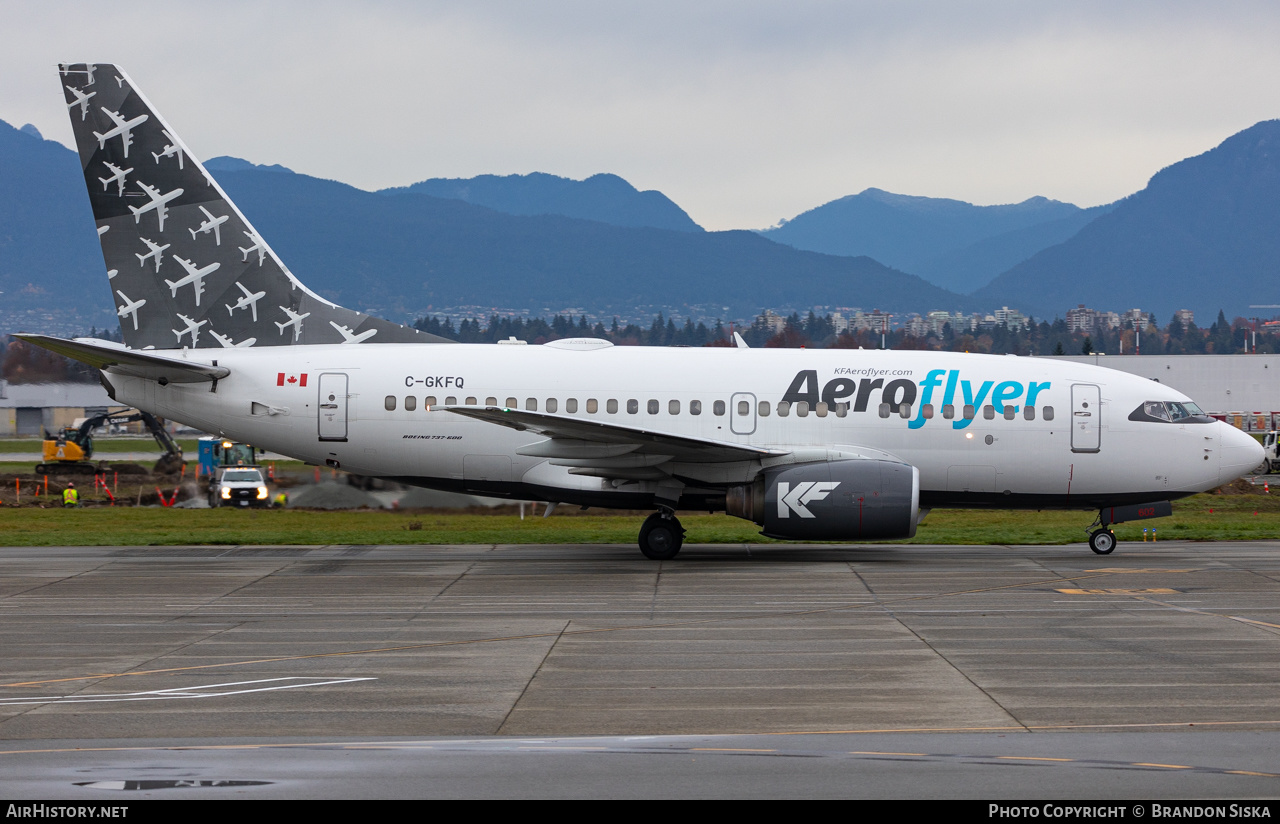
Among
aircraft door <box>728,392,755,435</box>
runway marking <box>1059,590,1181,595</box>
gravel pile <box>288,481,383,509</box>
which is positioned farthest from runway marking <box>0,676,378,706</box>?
gravel pile <box>288,481,383,509</box>

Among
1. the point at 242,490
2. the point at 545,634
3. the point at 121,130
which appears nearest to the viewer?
the point at 545,634

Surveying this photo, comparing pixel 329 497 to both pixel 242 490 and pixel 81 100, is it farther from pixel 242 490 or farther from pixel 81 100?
pixel 81 100

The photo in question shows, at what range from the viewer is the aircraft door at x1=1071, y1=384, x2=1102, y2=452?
75.4 feet

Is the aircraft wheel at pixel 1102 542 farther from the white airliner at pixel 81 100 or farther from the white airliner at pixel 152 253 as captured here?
the white airliner at pixel 81 100

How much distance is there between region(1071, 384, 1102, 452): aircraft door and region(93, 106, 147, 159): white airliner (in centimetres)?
1898

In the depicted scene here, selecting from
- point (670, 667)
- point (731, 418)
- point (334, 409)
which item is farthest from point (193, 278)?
point (670, 667)

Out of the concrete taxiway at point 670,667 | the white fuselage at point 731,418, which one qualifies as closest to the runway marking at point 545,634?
the concrete taxiway at point 670,667

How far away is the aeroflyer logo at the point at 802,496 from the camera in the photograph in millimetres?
21250

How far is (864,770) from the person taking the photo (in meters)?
8.79

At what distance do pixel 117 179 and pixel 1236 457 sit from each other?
73.7 feet

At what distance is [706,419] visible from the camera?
2311cm

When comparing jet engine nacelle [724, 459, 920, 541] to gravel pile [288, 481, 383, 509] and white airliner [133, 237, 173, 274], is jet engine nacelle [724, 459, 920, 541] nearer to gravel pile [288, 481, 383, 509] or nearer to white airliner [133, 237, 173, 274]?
white airliner [133, 237, 173, 274]

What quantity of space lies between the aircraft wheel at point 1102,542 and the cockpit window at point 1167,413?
2.42m
